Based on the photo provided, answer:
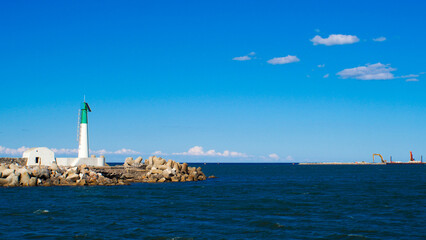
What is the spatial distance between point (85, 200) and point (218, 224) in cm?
1760

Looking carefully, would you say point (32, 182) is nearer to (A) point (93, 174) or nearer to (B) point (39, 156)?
(A) point (93, 174)

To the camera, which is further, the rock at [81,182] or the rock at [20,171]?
the rock at [81,182]

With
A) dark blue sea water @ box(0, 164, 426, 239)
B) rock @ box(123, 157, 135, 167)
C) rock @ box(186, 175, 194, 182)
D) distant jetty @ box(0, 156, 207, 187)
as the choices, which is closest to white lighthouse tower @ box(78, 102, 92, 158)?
distant jetty @ box(0, 156, 207, 187)

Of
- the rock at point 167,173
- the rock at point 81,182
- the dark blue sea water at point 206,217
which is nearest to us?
the dark blue sea water at point 206,217

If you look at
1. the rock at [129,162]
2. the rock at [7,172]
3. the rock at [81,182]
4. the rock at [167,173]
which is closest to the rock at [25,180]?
the rock at [7,172]

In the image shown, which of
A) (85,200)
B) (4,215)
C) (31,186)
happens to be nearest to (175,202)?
(85,200)

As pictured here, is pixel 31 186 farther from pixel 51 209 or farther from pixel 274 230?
pixel 274 230

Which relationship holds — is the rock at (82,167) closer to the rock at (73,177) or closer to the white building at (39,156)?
the rock at (73,177)

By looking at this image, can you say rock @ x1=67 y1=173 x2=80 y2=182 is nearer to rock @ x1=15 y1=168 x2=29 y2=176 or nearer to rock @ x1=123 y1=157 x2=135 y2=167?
rock @ x1=15 y1=168 x2=29 y2=176

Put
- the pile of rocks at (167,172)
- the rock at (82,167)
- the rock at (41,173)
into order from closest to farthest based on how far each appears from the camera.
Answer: the rock at (41,173) < the rock at (82,167) < the pile of rocks at (167,172)

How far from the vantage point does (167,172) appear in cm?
6406

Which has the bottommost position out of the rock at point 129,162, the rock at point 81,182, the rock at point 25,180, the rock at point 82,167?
the rock at point 81,182

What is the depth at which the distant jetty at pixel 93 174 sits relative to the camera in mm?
52219

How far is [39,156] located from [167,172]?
20584mm
